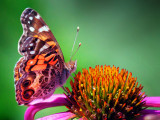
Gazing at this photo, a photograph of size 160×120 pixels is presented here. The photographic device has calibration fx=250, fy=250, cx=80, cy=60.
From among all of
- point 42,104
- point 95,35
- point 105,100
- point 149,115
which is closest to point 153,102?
point 149,115

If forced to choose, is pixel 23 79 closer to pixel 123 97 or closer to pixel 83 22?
pixel 123 97

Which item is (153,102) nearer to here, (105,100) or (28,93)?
(105,100)

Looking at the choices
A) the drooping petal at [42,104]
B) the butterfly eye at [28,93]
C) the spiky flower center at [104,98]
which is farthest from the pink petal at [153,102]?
the butterfly eye at [28,93]

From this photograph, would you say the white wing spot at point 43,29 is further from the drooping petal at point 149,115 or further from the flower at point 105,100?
the drooping petal at point 149,115

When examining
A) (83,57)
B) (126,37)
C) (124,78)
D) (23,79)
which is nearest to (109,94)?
(124,78)

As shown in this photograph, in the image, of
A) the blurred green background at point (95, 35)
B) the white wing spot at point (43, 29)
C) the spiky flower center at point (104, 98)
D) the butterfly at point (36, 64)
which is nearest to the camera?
the spiky flower center at point (104, 98)

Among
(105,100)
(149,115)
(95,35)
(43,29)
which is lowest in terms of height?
(149,115)
